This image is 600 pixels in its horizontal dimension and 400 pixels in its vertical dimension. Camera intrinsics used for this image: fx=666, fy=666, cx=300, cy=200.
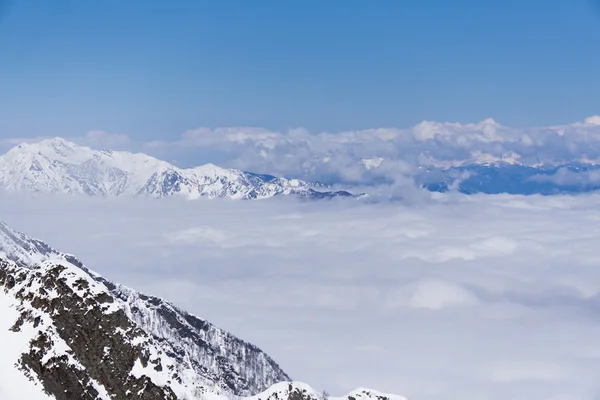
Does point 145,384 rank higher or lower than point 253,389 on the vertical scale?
lower

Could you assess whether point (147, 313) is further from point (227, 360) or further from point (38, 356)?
point (38, 356)

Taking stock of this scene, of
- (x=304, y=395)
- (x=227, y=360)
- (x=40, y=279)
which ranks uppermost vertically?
(x=227, y=360)

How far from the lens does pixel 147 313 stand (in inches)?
7279

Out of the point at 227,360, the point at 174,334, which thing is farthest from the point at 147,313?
the point at 227,360

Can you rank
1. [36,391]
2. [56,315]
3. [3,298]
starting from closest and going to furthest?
[36,391], [56,315], [3,298]

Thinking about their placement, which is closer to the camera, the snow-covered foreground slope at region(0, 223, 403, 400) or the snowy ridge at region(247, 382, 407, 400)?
the snow-covered foreground slope at region(0, 223, 403, 400)

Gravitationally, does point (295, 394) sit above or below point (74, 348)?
above

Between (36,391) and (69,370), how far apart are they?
3791 mm

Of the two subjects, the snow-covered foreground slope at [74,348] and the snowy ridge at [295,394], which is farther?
the snowy ridge at [295,394]

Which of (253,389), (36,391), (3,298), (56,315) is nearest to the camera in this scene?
(36,391)

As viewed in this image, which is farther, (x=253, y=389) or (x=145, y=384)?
(x=253, y=389)

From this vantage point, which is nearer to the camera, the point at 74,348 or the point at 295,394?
the point at 74,348

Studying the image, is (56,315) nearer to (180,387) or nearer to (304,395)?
(180,387)

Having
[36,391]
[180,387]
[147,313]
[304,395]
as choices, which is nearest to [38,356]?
[36,391]
